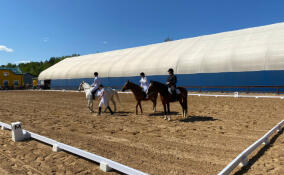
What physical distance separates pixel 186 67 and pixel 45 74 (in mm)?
35909

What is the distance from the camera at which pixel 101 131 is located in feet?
21.6

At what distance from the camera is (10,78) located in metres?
50.2

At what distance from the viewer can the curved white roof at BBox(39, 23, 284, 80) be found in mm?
20328

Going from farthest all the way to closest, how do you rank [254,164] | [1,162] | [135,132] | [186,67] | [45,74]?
[45,74] < [186,67] < [135,132] < [1,162] < [254,164]

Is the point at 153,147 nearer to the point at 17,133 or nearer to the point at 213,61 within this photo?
the point at 17,133

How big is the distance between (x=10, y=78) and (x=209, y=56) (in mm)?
52418

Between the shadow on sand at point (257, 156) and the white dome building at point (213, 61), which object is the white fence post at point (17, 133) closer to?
the shadow on sand at point (257, 156)

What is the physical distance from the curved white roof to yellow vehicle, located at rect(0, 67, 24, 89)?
28.2 m

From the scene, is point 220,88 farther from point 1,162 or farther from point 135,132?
point 1,162

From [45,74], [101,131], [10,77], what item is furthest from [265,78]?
[10,77]

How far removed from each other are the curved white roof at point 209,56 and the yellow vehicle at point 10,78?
28.2m

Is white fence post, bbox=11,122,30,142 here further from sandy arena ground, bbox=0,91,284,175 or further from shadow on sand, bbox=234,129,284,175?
shadow on sand, bbox=234,129,284,175

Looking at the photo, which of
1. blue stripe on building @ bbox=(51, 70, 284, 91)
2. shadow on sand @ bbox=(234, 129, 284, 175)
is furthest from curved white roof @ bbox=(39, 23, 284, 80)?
shadow on sand @ bbox=(234, 129, 284, 175)

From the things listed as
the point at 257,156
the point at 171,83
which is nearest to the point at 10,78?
the point at 171,83
